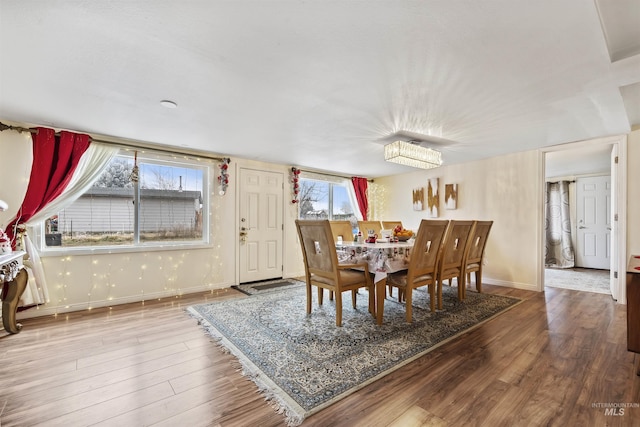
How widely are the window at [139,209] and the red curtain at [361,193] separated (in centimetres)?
318

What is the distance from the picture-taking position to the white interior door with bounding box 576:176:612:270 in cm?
559

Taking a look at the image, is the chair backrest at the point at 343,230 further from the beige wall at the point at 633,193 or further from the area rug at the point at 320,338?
the beige wall at the point at 633,193

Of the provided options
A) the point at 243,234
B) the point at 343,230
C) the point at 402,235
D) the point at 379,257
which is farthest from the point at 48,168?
the point at 402,235

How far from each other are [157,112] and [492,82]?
289 cm

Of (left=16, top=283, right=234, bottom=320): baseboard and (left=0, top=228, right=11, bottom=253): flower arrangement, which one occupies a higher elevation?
(left=0, top=228, right=11, bottom=253): flower arrangement

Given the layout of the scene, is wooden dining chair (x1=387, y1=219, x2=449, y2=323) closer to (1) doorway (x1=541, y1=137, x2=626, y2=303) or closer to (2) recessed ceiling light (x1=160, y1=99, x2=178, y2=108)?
(1) doorway (x1=541, y1=137, x2=626, y2=303)

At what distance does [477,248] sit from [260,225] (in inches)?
132

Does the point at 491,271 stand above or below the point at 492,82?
below

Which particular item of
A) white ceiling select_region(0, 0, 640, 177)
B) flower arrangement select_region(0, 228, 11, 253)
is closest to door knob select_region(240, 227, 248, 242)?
white ceiling select_region(0, 0, 640, 177)

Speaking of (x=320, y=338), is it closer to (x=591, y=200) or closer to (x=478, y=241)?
(x=478, y=241)

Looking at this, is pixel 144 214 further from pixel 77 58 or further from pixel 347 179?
pixel 347 179

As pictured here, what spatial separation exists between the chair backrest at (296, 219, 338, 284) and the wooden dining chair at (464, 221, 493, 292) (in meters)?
1.95

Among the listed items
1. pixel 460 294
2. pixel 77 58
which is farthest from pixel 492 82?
pixel 77 58

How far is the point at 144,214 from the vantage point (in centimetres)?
371
